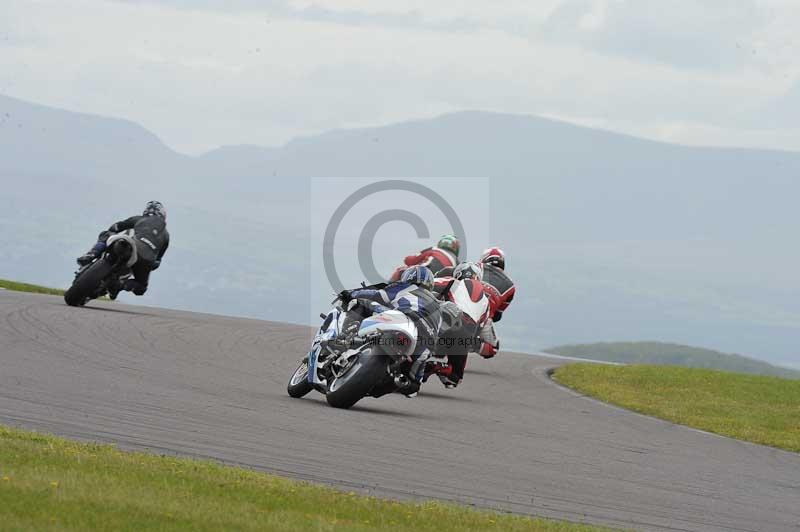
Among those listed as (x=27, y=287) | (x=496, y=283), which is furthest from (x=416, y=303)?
(x=27, y=287)

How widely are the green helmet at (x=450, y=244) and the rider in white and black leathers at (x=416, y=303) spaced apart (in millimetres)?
7040

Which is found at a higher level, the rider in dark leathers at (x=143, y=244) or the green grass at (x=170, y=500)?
the rider in dark leathers at (x=143, y=244)

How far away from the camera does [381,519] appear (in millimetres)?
8961

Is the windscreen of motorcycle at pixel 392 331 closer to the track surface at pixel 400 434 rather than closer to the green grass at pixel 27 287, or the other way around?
the track surface at pixel 400 434

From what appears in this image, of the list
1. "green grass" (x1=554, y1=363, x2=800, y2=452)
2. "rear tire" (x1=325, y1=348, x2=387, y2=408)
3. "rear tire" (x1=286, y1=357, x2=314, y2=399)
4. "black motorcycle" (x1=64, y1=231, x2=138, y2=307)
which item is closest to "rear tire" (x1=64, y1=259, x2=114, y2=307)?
"black motorcycle" (x1=64, y1=231, x2=138, y2=307)

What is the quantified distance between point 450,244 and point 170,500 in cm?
1473

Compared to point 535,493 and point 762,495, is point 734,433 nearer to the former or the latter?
point 762,495

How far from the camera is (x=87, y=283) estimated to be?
24516mm

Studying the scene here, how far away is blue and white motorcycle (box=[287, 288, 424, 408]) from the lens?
14883mm

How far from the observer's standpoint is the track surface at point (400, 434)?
10984mm

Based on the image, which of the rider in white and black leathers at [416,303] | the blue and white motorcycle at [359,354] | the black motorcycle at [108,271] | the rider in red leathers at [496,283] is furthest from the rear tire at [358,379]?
the black motorcycle at [108,271]

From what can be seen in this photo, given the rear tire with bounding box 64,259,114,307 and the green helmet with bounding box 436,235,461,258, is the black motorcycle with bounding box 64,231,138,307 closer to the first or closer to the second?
the rear tire with bounding box 64,259,114,307

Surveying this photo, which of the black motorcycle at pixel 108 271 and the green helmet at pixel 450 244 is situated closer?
the green helmet at pixel 450 244

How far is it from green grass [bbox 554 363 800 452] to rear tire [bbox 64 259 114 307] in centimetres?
815
